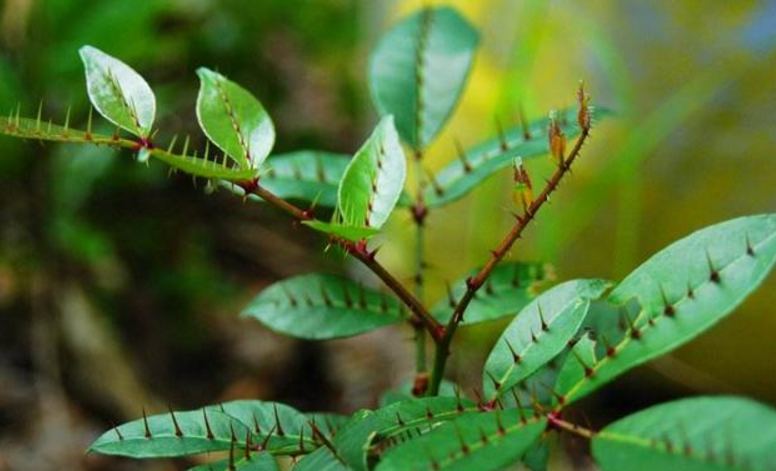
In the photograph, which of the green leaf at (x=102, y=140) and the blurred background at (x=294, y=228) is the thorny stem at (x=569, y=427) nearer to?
the green leaf at (x=102, y=140)

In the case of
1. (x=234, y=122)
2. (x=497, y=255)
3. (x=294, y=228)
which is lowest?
(x=497, y=255)

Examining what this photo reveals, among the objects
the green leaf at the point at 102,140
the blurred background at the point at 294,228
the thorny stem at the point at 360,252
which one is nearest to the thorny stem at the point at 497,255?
the thorny stem at the point at 360,252

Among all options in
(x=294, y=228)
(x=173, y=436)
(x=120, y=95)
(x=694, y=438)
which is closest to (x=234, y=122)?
(x=120, y=95)

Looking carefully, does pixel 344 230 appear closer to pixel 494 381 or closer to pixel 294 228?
pixel 494 381

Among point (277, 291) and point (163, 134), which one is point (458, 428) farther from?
point (163, 134)

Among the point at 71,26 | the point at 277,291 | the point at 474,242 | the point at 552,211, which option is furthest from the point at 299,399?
the point at 277,291

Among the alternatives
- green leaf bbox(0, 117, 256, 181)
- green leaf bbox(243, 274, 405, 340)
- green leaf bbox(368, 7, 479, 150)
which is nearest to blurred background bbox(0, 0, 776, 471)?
green leaf bbox(368, 7, 479, 150)
